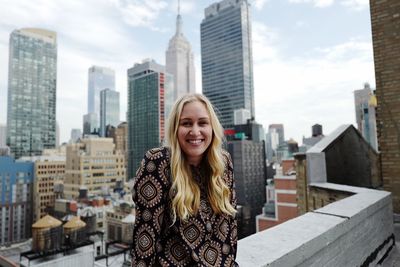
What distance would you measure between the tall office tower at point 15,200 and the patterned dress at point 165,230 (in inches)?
3189

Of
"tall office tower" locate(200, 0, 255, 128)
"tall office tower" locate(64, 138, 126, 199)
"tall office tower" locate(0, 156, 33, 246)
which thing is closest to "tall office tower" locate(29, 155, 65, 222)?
"tall office tower" locate(0, 156, 33, 246)

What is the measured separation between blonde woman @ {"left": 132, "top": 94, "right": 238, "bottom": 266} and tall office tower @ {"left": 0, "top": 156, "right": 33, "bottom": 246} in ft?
266

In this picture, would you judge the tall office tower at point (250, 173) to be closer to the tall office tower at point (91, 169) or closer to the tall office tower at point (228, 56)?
the tall office tower at point (91, 169)

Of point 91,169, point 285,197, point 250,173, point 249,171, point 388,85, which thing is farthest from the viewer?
point 91,169

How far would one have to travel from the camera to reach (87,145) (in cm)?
7912

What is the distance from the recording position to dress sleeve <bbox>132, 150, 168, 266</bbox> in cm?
123

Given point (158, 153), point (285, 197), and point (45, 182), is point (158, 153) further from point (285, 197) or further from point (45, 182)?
point (45, 182)

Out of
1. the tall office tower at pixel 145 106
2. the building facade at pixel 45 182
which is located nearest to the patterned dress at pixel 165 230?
the building facade at pixel 45 182

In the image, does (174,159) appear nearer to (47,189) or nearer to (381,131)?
(381,131)

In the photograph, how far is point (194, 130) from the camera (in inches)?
57.2

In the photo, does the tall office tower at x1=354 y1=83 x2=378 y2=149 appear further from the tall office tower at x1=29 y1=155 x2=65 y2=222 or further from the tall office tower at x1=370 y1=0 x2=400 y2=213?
the tall office tower at x1=29 y1=155 x2=65 y2=222

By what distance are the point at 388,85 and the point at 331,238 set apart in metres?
4.85

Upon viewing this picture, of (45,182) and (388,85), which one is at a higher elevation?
(388,85)

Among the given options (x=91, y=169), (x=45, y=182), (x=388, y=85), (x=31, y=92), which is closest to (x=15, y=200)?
(x=45, y=182)
